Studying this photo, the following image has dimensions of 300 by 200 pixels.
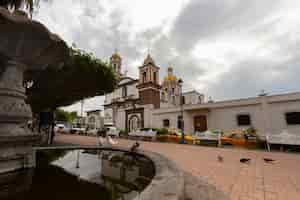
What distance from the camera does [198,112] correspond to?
58.9 ft

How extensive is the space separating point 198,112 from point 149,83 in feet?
34.8

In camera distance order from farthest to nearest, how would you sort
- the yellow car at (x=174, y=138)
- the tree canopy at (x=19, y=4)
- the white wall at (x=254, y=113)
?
1. the white wall at (x=254, y=113)
2. the yellow car at (x=174, y=138)
3. the tree canopy at (x=19, y=4)

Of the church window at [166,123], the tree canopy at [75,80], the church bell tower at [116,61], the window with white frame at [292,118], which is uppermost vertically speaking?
the church bell tower at [116,61]

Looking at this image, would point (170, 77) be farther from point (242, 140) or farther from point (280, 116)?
point (242, 140)

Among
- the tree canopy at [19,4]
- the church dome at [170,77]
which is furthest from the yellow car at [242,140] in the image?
the church dome at [170,77]

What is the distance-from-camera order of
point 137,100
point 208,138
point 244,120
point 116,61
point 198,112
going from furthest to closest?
point 116,61 → point 137,100 → point 198,112 → point 244,120 → point 208,138

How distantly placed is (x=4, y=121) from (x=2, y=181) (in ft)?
4.61

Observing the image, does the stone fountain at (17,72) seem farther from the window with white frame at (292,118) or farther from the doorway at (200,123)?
the window with white frame at (292,118)

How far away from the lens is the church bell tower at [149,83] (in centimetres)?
2539

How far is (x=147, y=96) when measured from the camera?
25.3 m

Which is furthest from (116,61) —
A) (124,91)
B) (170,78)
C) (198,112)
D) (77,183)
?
(77,183)

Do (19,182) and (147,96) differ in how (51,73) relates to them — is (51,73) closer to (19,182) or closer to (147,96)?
(19,182)

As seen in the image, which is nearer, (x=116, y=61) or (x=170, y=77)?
(x=116, y=61)

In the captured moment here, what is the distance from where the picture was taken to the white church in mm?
13469
